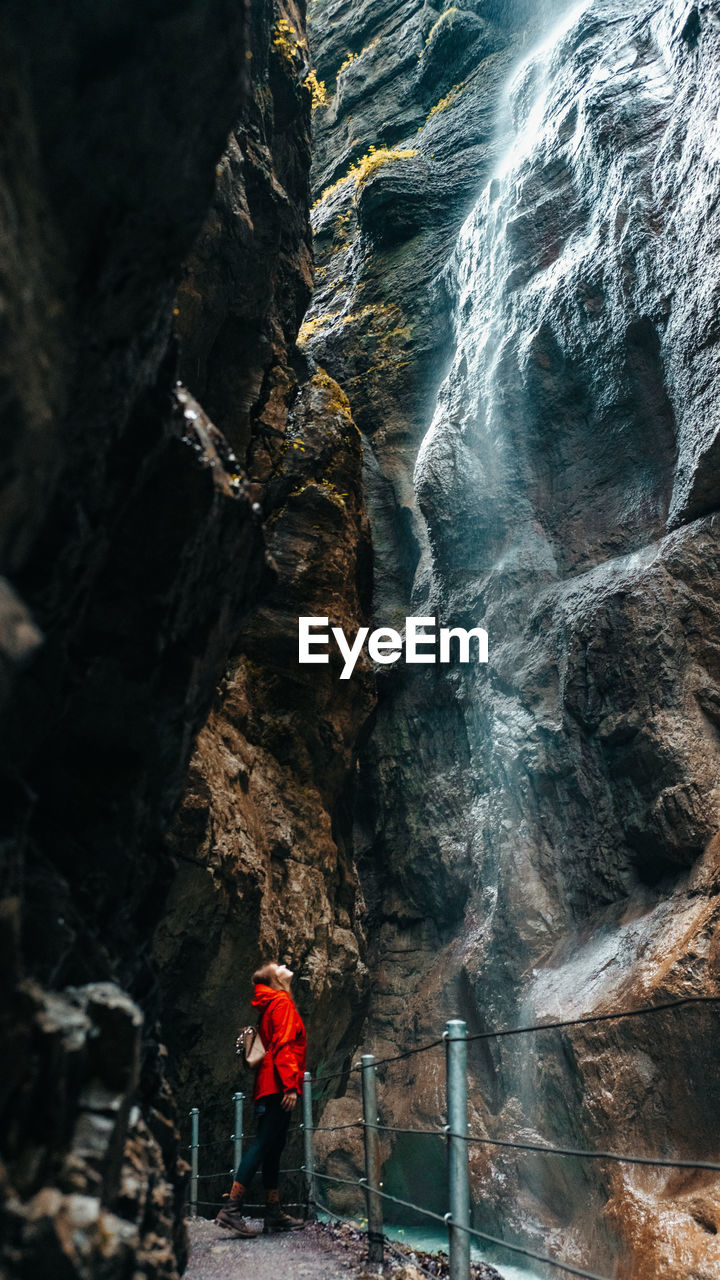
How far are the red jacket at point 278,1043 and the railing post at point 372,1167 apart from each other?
19.8 inches

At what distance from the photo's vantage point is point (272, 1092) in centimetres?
558

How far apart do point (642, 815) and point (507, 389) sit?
784cm

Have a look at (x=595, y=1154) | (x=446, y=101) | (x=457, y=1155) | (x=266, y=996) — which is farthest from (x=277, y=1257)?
(x=446, y=101)

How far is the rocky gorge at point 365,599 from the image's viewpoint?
212 cm

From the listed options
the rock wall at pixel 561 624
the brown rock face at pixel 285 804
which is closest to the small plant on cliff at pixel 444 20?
the rock wall at pixel 561 624

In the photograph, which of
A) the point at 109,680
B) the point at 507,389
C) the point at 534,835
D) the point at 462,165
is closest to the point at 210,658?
the point at 109,680

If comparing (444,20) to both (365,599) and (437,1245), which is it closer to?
(365,599)

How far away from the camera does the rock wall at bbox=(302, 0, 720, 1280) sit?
920cm

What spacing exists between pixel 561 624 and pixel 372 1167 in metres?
8.63

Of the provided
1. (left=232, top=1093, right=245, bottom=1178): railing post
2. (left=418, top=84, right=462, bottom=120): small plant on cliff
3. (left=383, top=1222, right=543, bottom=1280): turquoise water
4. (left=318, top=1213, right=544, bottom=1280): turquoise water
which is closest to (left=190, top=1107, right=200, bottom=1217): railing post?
(left=232, top=1093, right=245, bottom=1178): railing post

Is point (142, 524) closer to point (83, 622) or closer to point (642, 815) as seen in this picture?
point (83, 622)

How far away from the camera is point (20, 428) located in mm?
1672

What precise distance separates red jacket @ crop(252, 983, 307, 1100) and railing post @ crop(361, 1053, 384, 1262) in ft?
1.65

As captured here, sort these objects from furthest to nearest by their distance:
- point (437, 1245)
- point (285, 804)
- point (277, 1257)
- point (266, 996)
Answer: point (437, 1245), point (285, 804), point (266, 996), point (277, 1257)
